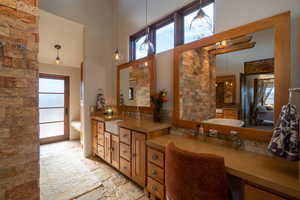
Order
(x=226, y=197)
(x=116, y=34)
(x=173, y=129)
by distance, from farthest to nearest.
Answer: (x=116, y=34) < (x=173, y=129) < (x=226, y=197)

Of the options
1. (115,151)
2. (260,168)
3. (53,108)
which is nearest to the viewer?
(260,168)

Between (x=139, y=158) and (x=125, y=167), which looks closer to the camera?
(x=139, y=158)

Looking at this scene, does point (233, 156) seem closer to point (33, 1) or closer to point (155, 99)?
point (155, 99)

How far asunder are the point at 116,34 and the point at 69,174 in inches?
124

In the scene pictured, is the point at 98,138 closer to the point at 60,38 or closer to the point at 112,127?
the point at 112,127

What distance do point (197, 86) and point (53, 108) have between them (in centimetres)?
412

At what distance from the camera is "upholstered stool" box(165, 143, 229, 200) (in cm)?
93

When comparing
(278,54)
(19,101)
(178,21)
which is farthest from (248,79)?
(19,101)

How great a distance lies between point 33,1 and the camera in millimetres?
922

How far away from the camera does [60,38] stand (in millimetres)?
3127

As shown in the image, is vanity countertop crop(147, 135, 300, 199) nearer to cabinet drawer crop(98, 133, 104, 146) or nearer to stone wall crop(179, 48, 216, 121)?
stone wall crop(179, 48, 216, 121)

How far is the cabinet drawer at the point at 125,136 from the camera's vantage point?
197cm

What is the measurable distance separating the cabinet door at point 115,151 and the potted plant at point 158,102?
75 cm

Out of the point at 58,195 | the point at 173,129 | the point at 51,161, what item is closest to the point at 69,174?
the point at 58,195
